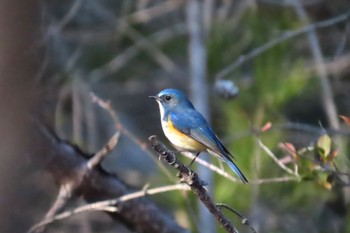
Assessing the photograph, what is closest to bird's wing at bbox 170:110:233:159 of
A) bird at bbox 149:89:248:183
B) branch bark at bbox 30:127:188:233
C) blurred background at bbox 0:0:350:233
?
bird at bbox 149:89:248:183

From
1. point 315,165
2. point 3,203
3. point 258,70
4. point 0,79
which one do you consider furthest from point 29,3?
point 258,70

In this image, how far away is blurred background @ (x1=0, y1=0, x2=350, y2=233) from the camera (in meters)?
4.92

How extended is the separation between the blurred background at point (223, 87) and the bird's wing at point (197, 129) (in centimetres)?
39

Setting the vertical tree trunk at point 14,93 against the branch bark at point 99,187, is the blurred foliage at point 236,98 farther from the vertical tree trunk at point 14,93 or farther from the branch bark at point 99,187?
the vertical tree trunk at point 14,93

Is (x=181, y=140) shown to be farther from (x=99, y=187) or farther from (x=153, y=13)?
(x=153, y=13)

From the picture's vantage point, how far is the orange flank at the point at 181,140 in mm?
3271

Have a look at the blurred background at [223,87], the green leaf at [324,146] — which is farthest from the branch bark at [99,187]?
the green leaf at [324,146]

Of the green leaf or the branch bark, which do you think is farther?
the branch bark

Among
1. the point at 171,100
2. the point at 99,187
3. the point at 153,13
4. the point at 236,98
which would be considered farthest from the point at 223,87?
the point at 153,13

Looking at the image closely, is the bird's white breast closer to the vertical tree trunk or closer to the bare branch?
the bare branch

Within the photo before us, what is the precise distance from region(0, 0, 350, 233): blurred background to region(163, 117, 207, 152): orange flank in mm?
438

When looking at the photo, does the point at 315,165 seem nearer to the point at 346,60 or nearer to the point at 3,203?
the point at 3,203

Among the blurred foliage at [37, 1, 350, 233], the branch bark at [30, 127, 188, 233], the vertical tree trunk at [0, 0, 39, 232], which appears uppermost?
the vertical tree trunk at [0, 0, 39, 232]

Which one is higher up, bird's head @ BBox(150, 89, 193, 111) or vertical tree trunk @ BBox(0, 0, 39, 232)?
vertical tree trunk @ BBox(0, 0, 39, 232)
